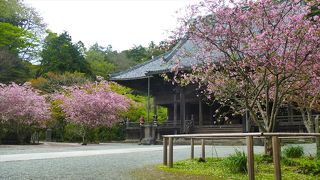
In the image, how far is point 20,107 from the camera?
Result: 72.6ft

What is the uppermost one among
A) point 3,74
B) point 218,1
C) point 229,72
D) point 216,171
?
point 3,74

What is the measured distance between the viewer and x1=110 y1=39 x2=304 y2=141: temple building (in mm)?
21206

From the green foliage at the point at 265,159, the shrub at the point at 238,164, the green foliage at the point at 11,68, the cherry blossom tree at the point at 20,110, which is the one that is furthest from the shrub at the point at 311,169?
the green foliage at the point at 11,68

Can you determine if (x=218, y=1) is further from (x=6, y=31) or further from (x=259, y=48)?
(x=6, y=31)

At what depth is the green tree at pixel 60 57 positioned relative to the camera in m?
41.2

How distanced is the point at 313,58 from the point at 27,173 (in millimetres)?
6064

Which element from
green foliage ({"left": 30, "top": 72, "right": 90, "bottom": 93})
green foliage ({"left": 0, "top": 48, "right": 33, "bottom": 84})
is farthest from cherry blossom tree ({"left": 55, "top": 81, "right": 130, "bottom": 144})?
green foliage ({"left": 0, "top": 48, "right": 33, "bottom": 84})

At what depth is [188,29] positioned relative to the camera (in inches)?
285

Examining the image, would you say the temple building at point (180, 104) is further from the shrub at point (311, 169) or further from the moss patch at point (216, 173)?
the shrub at point (311, 169)

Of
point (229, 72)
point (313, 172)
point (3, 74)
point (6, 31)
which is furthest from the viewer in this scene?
point (6, 31)

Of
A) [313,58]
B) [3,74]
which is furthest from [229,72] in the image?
[3,74]

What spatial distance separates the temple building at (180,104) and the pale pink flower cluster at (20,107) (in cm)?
605

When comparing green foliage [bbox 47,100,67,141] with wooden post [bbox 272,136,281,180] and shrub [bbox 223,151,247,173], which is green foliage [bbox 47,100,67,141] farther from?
wooden post [bbox 272,136,281,180]

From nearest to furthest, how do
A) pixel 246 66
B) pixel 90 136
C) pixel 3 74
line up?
pixel 246 66, pixel 90 136, pixel 3 74
